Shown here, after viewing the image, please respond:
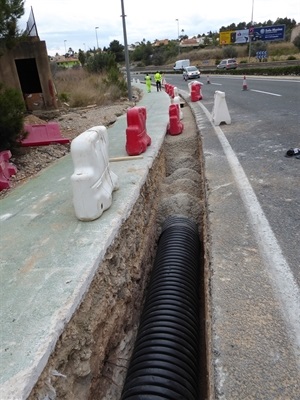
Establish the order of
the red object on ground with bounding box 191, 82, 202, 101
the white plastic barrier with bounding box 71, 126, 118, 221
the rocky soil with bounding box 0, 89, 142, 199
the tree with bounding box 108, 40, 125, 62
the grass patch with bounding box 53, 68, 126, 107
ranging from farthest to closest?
the tree with bounding box 108, 40, 125, 62
the grass patch with bounding box 53, 68, 126, 107
the red object on ground with bounding box 191, 82, 202, 101
the rocky soil with bounding box 0, 89, 142, 199
the white plastic barrier with bounding box 71, 126, 118, 221

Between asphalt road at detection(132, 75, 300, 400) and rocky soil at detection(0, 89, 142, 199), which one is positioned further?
rocky soil at detection(0, 89, 142, 199)

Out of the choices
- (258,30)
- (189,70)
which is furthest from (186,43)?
(189,70)

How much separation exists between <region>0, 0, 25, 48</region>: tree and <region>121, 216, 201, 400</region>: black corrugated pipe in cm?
858

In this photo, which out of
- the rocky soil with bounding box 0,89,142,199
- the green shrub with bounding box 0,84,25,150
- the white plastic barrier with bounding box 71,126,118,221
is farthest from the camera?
the green shrub with bounding box 0,84,25,150

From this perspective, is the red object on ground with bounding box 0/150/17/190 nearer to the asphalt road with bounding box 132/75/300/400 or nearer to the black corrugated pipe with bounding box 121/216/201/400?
the black corrugated pipe with bounding box 121/216/201/400

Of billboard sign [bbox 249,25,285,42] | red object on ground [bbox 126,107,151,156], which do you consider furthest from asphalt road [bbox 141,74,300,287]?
billboard sign [bbox 249,25,285,42]

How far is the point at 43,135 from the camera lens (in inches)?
331

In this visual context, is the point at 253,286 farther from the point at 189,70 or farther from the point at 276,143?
the point at 189,70

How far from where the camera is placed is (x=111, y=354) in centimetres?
325

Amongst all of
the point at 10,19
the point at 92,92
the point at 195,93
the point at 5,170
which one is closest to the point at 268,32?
the point at 195,93

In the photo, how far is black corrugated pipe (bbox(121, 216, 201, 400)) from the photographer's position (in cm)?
237

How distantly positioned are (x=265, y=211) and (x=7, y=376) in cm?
294

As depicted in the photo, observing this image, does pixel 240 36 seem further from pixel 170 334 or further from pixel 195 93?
pixel 170 334

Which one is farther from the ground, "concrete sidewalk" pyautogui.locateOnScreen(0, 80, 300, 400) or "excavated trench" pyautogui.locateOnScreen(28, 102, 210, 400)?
"concrete sidewalk" pyautogui.locateOnScreen(0, 80, 300, 400)
